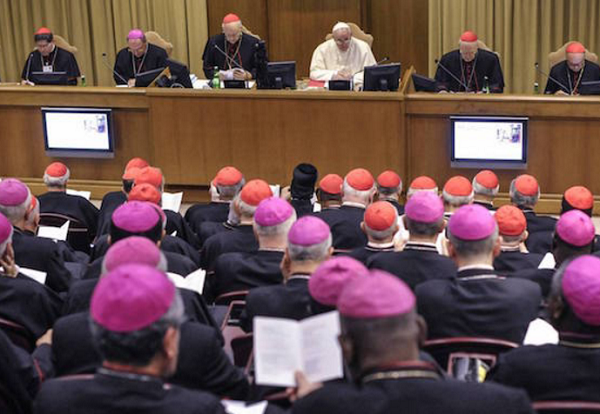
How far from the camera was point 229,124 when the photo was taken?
31.3ft

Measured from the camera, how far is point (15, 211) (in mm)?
5879

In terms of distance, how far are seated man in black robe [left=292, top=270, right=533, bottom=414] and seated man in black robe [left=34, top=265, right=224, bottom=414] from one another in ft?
1.57

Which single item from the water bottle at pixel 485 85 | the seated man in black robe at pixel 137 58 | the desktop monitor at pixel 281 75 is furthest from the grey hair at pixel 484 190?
the seated man in black robe at pixel 137 58

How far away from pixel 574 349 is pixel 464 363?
734mm

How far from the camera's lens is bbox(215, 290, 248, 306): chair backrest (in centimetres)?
504

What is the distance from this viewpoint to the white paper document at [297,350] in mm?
3010

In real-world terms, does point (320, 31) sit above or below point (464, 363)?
A: above

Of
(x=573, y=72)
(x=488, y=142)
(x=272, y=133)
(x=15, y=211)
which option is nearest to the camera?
(x=15, y=211)

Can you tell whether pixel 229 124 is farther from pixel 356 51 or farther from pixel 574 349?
pixel 574 349

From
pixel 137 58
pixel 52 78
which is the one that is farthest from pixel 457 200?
pixel 137 58

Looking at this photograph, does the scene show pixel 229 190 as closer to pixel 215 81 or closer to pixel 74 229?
pixel 74 229

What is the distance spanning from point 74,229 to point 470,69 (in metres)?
5.33

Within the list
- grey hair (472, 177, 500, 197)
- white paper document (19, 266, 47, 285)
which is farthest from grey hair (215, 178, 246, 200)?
white paper document (19, 266, 47, 285)

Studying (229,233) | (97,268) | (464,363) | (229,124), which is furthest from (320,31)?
(464,363)
